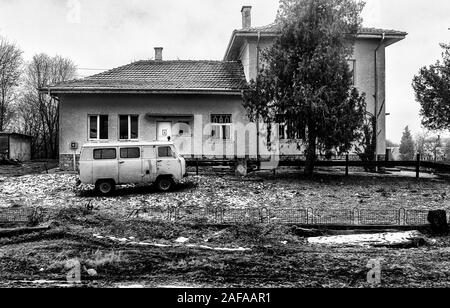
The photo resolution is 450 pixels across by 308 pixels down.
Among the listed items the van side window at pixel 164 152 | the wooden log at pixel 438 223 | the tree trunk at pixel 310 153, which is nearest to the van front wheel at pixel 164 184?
the van side window at pixel 164 152

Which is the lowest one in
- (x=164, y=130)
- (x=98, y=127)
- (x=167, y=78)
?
(x=164, y=130)

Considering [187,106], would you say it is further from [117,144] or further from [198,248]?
[198,248]

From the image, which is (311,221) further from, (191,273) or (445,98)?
(445,98)

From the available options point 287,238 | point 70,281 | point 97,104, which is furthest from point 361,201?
point 97,104

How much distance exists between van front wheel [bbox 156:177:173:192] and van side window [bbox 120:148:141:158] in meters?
1.24

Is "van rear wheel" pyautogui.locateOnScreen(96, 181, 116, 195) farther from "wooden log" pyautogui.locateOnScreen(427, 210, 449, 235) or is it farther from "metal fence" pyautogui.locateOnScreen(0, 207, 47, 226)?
"wooden log" pyautogui.locateOnScreen(427, 210, 449, 235)

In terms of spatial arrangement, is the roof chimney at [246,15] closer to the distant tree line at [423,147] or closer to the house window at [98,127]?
the house window at [98,127]

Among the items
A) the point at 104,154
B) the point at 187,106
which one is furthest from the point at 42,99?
the point at 104,154

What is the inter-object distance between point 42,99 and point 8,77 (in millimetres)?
6477

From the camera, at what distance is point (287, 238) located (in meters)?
10.3

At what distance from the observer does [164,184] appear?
54.1ft

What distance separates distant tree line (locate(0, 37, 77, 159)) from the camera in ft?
158

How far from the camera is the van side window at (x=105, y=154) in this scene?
53.0 feet

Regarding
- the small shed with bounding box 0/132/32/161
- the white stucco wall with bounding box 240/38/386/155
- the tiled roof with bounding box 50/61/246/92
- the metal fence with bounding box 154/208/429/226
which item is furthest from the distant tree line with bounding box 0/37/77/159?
the metal fence with bounding box 154/208/429/226
